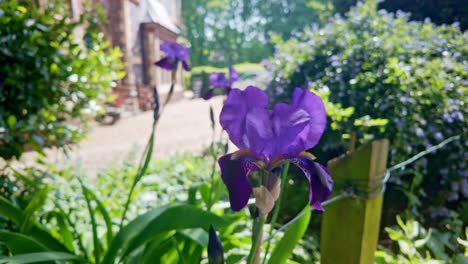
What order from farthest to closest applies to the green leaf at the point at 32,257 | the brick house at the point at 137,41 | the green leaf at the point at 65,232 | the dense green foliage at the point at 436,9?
the brick house at the point at 137,41, the dense green foliage at the point at 436,9, the green leaf at the point at 65,232, the green leaf at the point at 32,257

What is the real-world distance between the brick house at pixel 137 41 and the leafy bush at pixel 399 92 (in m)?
6.14

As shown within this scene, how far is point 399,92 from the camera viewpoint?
7.66 ft

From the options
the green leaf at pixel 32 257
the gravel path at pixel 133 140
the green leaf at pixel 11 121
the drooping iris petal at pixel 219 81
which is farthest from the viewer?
the gravel path at pixel 133 140

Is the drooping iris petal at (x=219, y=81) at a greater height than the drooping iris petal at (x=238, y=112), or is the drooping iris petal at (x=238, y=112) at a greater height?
the drooping iris petal at (x=219, y=81)

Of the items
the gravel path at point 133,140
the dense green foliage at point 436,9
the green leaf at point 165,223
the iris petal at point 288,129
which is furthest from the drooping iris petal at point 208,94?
the dense green foliage at point 436,9

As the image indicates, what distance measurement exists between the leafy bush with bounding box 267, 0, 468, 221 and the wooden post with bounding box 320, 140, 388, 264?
57 centimetres

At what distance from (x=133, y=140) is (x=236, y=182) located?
6.23 metres

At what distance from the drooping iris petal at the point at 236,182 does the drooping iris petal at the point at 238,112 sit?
5 cm

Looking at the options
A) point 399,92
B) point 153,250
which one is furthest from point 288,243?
point 399,92

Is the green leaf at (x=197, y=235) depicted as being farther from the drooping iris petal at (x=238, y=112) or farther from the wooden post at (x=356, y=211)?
the drooping iris petal at (x=238, y=112)

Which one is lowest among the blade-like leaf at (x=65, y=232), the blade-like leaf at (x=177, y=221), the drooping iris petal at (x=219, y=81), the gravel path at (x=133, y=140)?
the gravel path at (x=133, y=140)

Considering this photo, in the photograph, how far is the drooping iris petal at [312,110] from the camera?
67 centimetres

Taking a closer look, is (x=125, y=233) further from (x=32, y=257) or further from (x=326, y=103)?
(x=326, y=103)

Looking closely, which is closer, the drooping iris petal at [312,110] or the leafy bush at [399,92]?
the drooping iris petal at [312,110]
